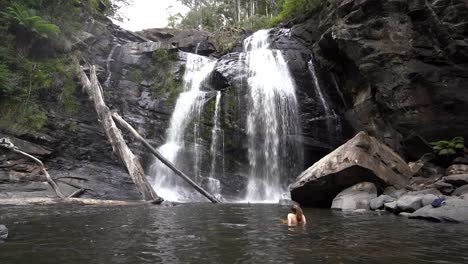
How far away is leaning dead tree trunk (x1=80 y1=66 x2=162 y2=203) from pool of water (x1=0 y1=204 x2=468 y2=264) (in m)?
4.18

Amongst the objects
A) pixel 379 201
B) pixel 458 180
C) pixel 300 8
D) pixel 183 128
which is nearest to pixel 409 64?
pixel 458 180

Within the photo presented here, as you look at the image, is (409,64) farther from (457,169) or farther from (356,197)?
(356,197)

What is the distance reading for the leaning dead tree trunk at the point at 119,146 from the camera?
44.5 feet

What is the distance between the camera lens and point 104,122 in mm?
16609

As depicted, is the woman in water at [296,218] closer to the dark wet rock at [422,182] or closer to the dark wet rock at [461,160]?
the dark wet rock at [422,182]


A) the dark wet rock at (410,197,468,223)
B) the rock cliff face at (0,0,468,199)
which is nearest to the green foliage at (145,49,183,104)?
the rock cliff face at (0,0,468,199)

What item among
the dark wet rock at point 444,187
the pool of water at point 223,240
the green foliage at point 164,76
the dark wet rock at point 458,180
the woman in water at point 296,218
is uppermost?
the green foliage at point 164,76

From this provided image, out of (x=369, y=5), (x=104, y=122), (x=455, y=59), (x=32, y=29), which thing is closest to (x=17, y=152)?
(x=104, y=122)

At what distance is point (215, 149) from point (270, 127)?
9.89 ft

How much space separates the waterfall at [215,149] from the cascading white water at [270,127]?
154 cm

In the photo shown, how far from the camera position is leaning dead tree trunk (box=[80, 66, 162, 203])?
13.6 meters

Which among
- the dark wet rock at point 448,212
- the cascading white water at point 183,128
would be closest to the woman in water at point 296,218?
the dark wet rock at point 448,212

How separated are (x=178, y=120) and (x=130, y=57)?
6.31 meters

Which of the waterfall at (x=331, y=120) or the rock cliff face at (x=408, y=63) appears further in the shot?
the waterfall at (x=331, y=120)
